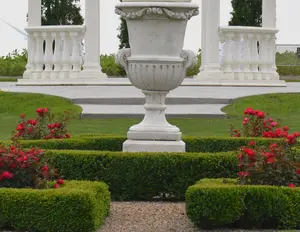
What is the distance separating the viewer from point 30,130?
42.4 feet

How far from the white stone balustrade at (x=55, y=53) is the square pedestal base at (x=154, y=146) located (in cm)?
1317

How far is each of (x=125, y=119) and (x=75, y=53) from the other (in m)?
7.22

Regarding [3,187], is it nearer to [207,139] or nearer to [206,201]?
[206,201]

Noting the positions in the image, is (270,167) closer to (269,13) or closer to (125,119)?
(125,119)

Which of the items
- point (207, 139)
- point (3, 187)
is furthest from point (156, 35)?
point (3, 187)

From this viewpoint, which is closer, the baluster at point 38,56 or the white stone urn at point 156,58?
the white stone urn at point 156,58

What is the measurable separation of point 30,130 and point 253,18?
74.5 ft

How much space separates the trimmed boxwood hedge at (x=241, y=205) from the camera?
9141mm

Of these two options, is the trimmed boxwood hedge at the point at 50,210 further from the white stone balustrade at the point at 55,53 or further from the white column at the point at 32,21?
the white column at the point at 32,21

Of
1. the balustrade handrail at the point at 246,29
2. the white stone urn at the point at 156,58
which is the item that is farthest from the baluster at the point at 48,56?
the white stone urn at the point at 156,58

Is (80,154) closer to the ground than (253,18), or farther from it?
closer to the ground

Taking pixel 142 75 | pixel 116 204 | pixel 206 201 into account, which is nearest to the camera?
pixel 206 201

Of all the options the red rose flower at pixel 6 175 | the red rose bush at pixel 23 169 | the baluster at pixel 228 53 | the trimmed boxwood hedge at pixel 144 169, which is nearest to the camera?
the red rose flower at pixel 6 175

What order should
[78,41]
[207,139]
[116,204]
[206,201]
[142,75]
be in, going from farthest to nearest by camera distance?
[78,41] → [207,139] → [142,75] → [116,204] → [206,201]
